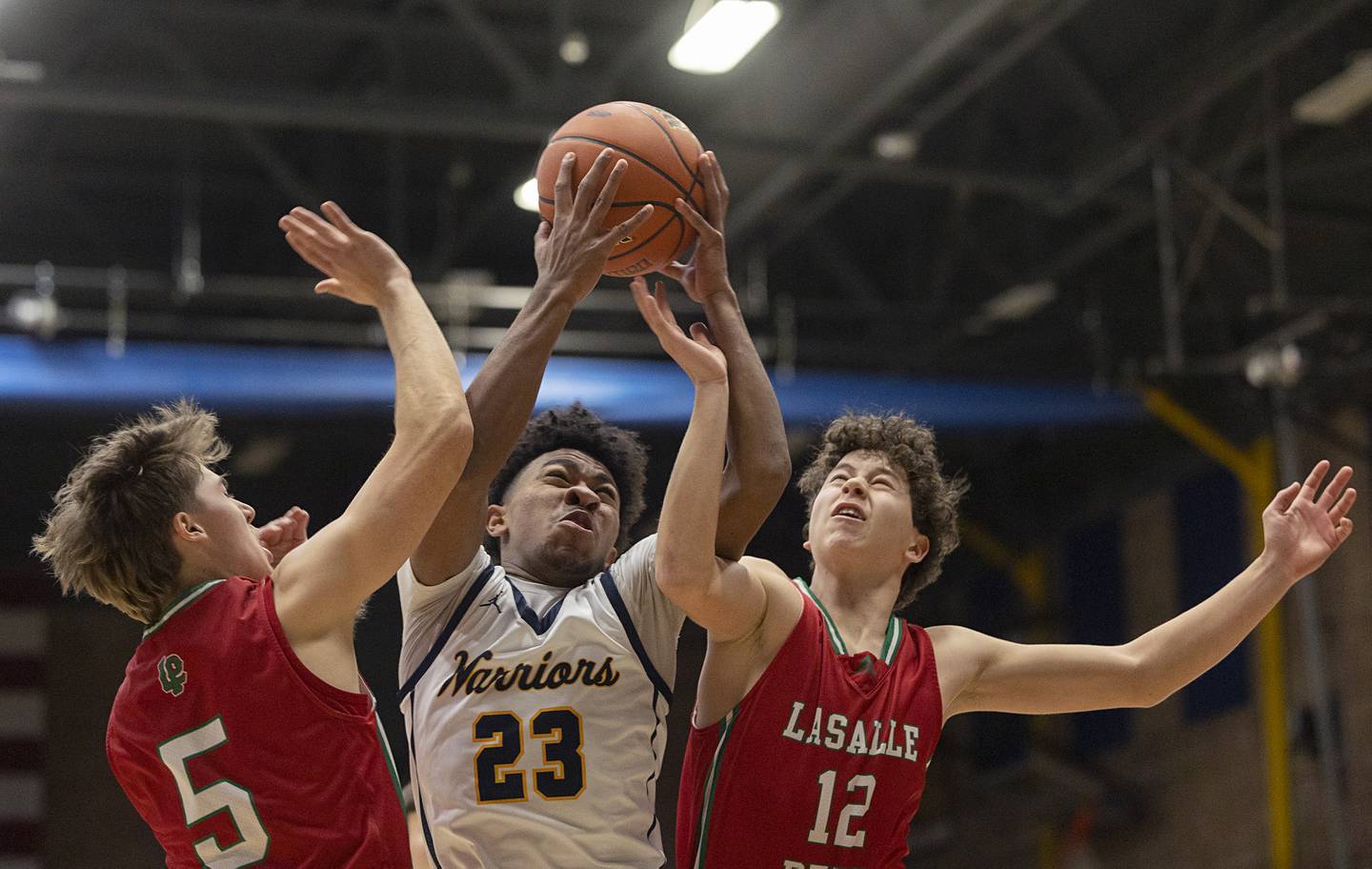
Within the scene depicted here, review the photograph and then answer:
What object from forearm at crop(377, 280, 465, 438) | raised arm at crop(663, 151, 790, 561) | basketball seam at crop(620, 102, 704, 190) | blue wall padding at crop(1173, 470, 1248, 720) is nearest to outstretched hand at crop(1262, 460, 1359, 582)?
raised arm at crop(663, 151, 790, 561)

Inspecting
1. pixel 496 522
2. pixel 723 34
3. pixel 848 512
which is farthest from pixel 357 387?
pixel 848 512

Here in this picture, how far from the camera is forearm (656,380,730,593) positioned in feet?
11.6

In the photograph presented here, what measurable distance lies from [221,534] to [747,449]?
1.25 metres

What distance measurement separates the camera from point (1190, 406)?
1176cm

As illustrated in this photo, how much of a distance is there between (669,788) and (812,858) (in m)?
6.96

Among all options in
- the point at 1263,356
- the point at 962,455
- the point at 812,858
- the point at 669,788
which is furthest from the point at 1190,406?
the point at 812,858

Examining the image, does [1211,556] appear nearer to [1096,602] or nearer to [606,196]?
[1096,602]

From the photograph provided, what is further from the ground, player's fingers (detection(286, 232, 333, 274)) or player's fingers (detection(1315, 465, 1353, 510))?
player's fingers (detection(286, 232, 333, 274))

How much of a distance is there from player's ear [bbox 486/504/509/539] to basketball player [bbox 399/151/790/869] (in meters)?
0.11

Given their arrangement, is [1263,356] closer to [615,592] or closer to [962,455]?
[962,455]

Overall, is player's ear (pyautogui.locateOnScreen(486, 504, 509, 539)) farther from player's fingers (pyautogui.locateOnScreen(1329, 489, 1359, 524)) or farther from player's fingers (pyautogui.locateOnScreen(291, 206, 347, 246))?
player's fingers (pyautogui.locateOnScreen(1329, 489, 1359, 524))

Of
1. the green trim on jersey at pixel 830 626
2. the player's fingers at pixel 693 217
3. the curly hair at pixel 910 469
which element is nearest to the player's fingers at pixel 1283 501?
the curly hair at pixel 910 469

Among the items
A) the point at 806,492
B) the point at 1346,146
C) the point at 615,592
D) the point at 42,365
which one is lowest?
the point at 615,592

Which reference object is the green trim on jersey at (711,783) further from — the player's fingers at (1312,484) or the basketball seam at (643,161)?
the player's fingers at (1312,484)
